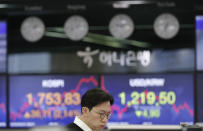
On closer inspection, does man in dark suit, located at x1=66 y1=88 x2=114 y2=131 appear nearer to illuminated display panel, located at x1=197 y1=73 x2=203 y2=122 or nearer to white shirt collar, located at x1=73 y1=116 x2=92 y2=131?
white shirt collar, located at x1=73 y1=116 x2=92 y2=131

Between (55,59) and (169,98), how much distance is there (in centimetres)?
160

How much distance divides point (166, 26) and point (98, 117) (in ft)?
12.8

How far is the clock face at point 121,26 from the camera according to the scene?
5.69m

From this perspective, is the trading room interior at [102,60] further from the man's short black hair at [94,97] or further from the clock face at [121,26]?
the man's short black hair at [94,97]

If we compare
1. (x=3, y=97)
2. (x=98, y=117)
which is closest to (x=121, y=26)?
(x=3, y=97)

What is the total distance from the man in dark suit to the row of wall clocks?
378 centimetres

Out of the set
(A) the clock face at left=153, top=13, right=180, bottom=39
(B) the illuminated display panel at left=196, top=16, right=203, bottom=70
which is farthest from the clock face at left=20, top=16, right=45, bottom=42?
(B) the illuminated display panel at left=196, top=16, right=203, bottom=70

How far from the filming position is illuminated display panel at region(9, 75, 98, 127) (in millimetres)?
5688

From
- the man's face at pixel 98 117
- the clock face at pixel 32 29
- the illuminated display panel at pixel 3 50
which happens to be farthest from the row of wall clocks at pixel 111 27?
the man's face at pixel 98 117

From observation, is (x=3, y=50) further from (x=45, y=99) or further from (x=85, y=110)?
(x=85, y=110)

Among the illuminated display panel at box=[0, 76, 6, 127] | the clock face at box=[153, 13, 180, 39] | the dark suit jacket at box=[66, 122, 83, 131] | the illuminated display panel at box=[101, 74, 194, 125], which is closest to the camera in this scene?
the dark suit jacket at box=[66, 122, 83, 131]

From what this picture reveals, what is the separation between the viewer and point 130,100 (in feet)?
18.4

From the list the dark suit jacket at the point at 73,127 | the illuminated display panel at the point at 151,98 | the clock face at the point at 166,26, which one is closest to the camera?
the dark suit jacket at the point at 73,127

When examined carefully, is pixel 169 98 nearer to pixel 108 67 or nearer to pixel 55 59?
pixel 108 67
